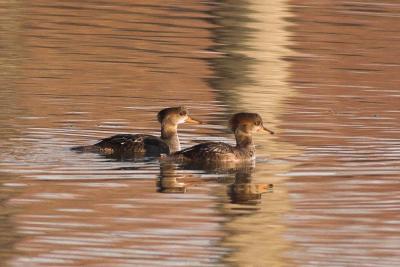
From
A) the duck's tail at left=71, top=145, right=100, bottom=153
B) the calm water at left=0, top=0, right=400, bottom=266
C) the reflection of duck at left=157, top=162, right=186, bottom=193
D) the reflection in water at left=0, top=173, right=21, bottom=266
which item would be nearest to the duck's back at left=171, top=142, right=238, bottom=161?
the reflection of duck at left=157, top=162, right=186, bottom=193

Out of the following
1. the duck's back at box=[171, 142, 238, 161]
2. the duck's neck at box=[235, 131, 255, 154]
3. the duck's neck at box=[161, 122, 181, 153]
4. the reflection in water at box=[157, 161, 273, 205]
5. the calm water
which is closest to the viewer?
the calm water

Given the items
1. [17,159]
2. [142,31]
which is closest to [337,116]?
[17,159]

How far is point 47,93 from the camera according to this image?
717 inches

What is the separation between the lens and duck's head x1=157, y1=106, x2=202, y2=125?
623 inches

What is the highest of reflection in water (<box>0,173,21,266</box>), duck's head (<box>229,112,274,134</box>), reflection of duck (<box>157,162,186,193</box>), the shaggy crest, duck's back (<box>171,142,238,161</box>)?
the shaggy crest

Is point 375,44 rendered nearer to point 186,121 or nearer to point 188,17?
point 188,17

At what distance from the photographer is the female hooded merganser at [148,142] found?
586 inches

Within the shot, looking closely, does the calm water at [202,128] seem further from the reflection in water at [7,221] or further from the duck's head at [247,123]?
the duck's head at [247,123]

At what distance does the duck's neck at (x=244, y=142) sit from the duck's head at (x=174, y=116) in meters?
0.66

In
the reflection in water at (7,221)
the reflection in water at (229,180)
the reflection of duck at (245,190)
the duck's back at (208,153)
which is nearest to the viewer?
the reflection in water at (7,221)

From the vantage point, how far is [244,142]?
50.3 feet

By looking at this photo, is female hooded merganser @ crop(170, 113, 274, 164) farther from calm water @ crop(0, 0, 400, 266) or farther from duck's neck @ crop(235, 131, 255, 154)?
calm water @ crop(0, 0, 400, 266)

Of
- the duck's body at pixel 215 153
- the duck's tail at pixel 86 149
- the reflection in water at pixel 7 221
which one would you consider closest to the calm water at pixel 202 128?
the reflection in water at pixel 7 221

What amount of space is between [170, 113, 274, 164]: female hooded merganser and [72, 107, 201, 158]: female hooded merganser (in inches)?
12.5
